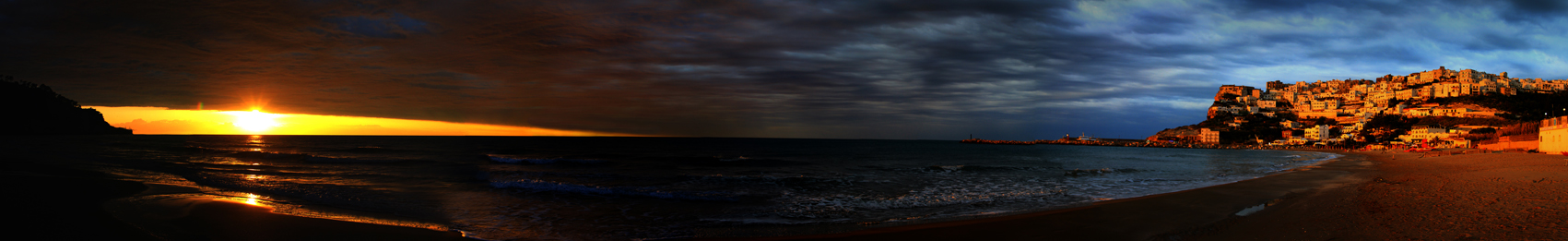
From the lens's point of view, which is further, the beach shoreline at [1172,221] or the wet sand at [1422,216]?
the beach shoreline at [1172,221]

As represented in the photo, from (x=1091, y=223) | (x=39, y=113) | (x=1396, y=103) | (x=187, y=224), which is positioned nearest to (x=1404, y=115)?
(x=1396, y=103)

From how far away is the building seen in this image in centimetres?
16300

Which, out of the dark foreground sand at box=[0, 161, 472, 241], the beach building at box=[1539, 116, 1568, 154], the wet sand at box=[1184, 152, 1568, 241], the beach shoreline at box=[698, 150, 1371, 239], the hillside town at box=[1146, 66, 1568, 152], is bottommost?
the dark foreground sand at box=[0, 161, 472, 241]

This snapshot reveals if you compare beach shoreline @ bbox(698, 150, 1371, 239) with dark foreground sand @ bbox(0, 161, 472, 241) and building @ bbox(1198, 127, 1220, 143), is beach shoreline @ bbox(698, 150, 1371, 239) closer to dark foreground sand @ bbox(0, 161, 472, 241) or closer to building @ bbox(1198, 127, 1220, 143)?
dark foreground sand @ bbox(0, 161, 472, 241)

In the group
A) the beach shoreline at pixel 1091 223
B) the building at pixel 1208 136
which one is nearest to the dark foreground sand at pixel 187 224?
the beach shoreline at pixel 1091 223

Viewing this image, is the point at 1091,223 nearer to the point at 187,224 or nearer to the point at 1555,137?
the point at 187,224

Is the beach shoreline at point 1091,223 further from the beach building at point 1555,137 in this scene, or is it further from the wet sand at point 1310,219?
the beach building at point 1555,137

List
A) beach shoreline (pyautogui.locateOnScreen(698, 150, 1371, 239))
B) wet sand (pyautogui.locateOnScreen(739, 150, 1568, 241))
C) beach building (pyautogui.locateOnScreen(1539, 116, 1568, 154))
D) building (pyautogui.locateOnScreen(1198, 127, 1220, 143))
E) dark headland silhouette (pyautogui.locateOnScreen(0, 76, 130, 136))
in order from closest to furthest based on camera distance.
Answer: wet sand (pyautogui.locateOnScreen(739, 150, 1568, 241)) < beach shoreline (pyautogui.locateOnScreen(698, 150, 1371, 239)) < beach building (pyautogui.locateOnScreen(1539, 116, 1568, 154)) < dark headland silhouette (pyautogui.locateOnScreen(0, 76, 130, 136)) < building (pyautogui.locateOnScreen(1198, 127, 1220, 143))

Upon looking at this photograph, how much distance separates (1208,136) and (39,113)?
272m

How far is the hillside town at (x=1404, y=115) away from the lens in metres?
118

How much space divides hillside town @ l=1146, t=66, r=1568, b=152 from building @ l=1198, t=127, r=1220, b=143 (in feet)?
0.84

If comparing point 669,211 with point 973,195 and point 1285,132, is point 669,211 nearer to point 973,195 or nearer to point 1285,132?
point 973,195

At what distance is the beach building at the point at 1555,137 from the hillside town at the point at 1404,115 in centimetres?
5148

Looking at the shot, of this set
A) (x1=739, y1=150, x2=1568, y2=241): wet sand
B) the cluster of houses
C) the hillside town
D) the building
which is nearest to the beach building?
(x1=739, y1=150, x2=1568, y2=241): wet sand
